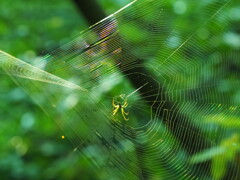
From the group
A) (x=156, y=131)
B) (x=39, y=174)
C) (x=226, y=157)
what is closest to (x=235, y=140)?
(x=226, y=157)

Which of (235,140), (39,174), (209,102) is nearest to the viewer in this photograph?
(235,140)

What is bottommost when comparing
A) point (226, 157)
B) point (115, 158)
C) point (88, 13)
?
point (226, 157)

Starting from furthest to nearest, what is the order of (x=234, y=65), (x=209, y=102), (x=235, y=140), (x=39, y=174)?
(x=39, y=174)
(x=234, y=65)
(x=209, y=102)
(x=235, y=140)

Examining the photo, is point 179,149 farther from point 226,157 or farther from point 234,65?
point 234,65

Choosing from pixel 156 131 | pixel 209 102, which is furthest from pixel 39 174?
pixel 209 102

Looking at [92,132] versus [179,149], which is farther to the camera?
[179,149]

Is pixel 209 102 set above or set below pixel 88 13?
below
